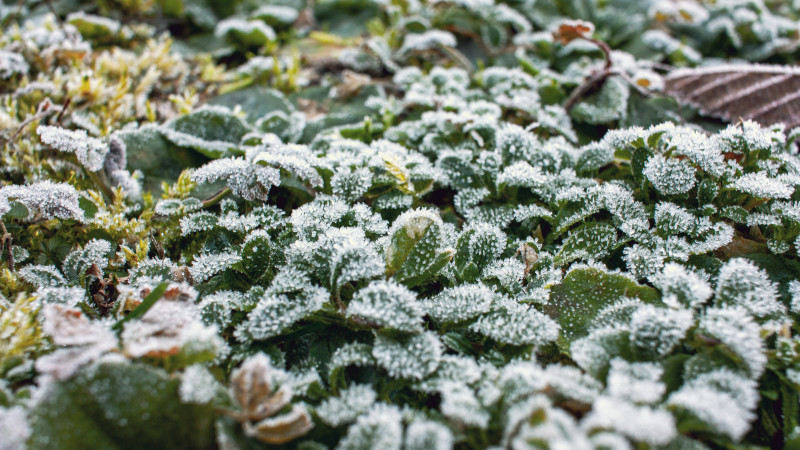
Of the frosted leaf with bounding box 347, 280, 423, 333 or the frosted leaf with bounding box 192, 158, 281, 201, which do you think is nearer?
the frosted leaf with bounding box 347, 280, 423, 333

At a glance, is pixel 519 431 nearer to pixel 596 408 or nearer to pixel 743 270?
pixel 596 408

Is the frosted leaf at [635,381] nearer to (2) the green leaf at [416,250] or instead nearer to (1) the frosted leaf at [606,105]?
(2) the green leaf at [416,250]

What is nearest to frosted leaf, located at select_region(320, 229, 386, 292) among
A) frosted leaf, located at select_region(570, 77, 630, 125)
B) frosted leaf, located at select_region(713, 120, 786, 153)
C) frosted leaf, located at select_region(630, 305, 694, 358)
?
frosted leaf, located at select_region(630, 305, 694, 358)

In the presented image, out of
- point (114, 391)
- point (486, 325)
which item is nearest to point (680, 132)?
point (486, 325)

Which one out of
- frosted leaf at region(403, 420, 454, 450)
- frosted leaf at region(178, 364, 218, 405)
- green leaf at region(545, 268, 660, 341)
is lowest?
green leaf at region(545, 268, 660, 341)

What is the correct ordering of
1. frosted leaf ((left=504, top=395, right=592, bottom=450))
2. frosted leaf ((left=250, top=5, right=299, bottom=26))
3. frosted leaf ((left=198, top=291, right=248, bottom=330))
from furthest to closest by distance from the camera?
1. frosted leaf ((left=250, top=5, right=299, bottom=26))
2. frosted leaf ((left=198, top=291, right=248, bottom=330))
3. frosted leaf ((left=504, top=395, right=592, bottom=450))

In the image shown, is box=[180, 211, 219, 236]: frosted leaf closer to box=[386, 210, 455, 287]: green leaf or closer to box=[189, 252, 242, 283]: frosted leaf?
box=[189, 252, 242, 283]: frosted leaf

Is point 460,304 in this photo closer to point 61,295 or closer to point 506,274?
point 506,274
